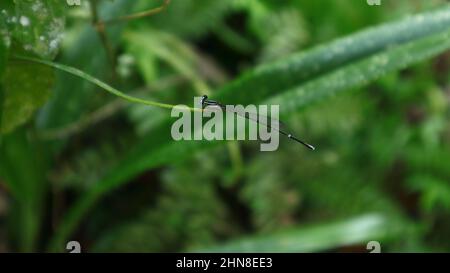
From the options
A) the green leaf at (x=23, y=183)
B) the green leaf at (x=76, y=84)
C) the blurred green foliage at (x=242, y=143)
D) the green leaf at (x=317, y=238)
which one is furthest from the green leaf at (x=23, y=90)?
the green leaf at (x=317, y=238)

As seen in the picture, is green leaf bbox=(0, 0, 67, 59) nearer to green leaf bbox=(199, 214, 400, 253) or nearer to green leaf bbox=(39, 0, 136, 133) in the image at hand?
green leaf bbox=(39, 0, 136, 133)

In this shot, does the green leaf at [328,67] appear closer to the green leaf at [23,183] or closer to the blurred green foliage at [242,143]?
the blurred green foliage at [242,143]

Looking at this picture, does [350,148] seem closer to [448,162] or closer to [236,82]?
[448,162]

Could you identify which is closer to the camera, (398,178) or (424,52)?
(424,52)

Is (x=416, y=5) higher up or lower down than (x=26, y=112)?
higher up

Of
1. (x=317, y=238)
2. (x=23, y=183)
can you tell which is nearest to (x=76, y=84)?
(x=23, y=183)

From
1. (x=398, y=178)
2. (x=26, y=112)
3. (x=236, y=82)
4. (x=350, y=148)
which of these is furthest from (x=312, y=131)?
(x=26, y=112)
